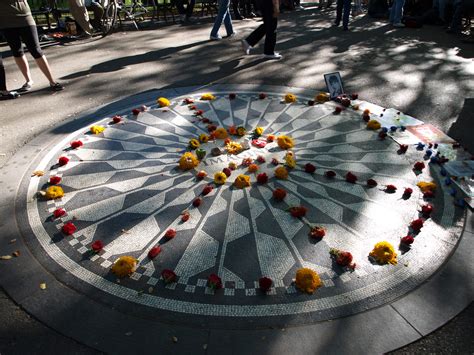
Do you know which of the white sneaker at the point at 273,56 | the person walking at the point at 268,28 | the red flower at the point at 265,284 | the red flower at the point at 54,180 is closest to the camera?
the red flower at the point at 265,284

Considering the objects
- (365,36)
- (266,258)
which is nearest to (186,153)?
(266,258)

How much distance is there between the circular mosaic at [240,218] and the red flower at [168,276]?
32mm

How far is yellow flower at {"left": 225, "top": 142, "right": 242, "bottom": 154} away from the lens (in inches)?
198

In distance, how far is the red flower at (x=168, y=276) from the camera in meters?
3.12

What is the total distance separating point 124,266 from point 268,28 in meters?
7.07

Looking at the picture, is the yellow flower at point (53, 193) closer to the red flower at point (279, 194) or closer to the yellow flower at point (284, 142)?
the red flower at point (279, 194)

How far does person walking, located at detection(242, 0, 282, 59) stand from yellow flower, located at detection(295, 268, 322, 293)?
689 cm

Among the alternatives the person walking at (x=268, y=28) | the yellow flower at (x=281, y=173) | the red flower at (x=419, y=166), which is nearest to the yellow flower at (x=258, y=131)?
the yellow flower at (x=281, y=173)

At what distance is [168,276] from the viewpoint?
10.3 ft

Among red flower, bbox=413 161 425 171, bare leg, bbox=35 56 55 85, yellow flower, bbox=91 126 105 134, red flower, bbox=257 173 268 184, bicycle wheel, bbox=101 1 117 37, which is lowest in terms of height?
red flower, bbox=413 161 425 171

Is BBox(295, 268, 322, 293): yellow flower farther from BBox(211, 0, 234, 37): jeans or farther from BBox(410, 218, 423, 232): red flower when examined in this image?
BBox(211, 0, 234, 37): jeans

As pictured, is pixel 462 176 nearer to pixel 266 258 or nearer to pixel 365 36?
pixel 266 258

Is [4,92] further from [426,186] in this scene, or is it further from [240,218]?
[426,186]

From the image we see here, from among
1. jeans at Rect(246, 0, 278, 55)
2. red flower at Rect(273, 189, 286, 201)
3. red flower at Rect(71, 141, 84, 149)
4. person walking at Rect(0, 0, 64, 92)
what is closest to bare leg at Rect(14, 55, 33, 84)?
person walking at Rect(0, 0, 64, 92)
